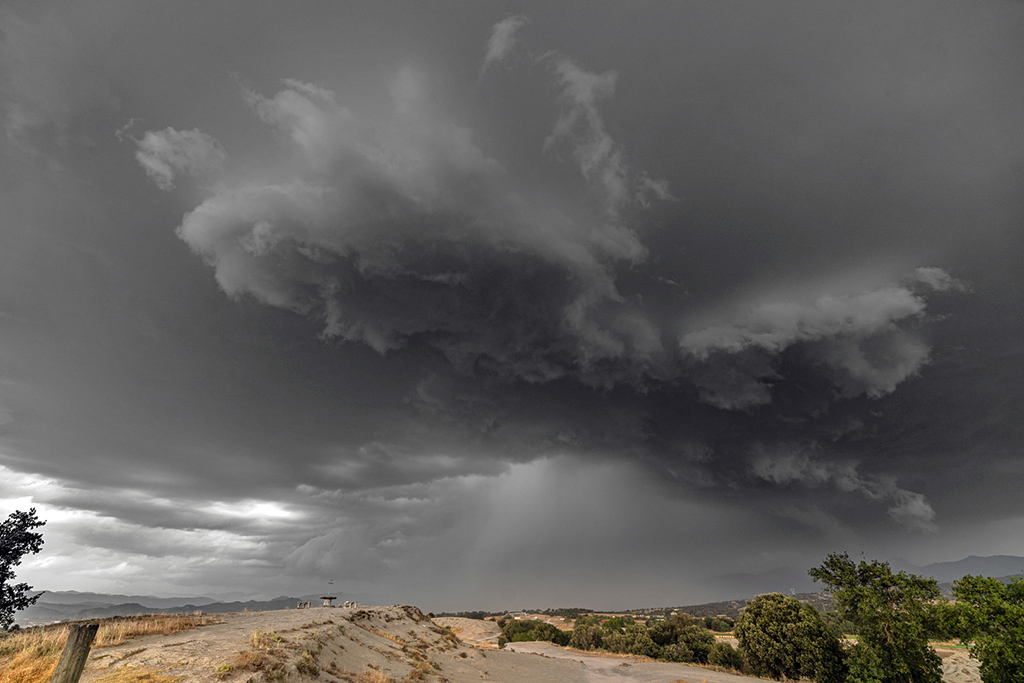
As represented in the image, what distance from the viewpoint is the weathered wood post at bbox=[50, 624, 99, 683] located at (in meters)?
9.85

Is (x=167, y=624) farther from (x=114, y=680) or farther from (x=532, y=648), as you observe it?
(x=532, y=648)

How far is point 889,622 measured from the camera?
3931 cm

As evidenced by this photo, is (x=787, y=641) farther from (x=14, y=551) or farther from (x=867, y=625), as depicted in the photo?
(x=14, y=551)

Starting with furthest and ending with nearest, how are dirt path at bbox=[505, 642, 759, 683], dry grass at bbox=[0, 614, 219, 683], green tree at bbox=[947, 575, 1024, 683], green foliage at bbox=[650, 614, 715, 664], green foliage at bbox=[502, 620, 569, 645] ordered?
green foliage at bbox=[502, 620, 569, 645], green foliage at bbox=[650, 614, 715, 664], dirt path at bbox=[505, 642, 759, 683], green tree at bbox=[947, 575, 1024, 683], dry grass at bbox=[0, 614, 219, 683]

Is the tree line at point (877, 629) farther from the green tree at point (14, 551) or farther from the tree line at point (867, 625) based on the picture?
the green tree at point (14, 551)

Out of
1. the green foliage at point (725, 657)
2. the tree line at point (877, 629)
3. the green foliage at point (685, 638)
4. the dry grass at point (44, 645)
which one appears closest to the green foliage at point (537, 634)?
the green foliage at point (685, 638)

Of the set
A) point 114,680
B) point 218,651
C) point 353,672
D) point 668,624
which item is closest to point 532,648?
point 668,624

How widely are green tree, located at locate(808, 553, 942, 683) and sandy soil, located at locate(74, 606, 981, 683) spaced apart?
11316mm

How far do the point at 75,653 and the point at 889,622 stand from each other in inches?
2204

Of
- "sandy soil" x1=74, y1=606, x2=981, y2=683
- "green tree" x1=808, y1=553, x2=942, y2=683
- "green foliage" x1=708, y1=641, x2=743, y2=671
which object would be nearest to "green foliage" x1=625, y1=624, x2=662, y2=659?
"green foliage" x1=708, y1=641, x2=743, y2=671

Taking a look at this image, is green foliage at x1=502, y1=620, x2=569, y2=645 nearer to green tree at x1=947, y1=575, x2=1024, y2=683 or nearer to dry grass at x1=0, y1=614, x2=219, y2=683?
green tree at x1=947, y1=575, x2=1024, y2=683

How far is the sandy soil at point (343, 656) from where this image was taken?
1706cm

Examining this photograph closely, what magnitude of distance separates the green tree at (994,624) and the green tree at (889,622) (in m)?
11.0

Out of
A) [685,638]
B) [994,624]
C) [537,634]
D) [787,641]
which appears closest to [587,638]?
[537,634]
